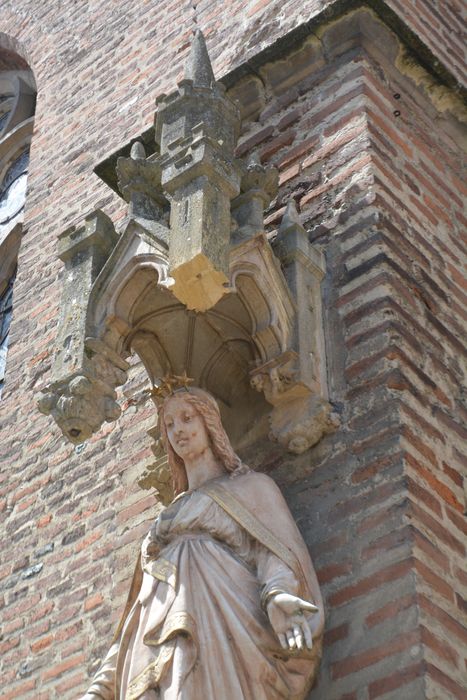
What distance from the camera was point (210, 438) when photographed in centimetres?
568

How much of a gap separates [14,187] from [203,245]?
572cm

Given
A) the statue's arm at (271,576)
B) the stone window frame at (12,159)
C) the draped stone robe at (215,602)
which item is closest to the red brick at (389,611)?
the draped stone robe at (215,602)

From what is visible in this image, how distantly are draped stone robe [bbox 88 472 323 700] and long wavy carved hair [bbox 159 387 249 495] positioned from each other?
Answer: 15cm

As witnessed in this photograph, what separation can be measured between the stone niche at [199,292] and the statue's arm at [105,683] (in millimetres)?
908

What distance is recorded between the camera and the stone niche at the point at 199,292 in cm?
561

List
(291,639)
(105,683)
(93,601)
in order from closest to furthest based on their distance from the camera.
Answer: (291,639), (105,683), (93,601)

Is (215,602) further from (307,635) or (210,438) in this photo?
(210,438)

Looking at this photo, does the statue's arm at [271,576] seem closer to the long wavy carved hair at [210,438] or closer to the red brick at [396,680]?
the red brick at [396,680]

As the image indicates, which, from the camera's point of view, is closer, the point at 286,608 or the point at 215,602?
the point at 286,608

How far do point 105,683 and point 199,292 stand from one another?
1514mm

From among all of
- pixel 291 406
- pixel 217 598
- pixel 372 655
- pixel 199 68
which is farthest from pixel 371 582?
pixel 199 68

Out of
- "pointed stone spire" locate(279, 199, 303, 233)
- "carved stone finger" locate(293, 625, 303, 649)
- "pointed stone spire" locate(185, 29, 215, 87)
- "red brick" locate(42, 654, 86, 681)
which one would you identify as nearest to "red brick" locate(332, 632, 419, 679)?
"carved stone finger" locate(293, 625, 303, 649)

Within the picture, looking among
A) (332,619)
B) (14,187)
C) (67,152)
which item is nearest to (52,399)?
(332,619)

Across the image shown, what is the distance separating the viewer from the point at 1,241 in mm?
10242
